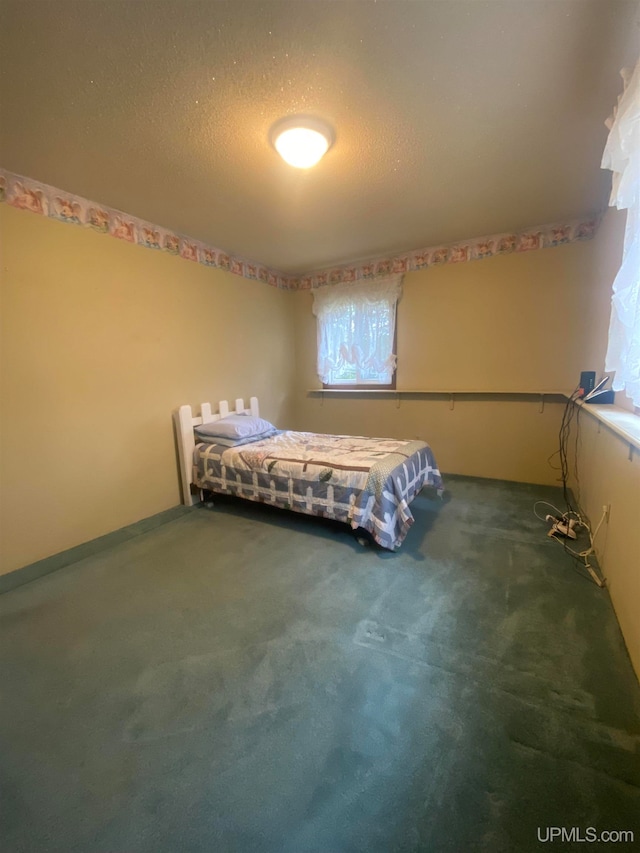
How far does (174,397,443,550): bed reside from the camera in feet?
7.33

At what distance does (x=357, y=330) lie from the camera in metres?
3.91

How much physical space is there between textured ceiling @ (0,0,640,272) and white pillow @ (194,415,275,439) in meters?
1.65

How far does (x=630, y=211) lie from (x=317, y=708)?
2170 mm

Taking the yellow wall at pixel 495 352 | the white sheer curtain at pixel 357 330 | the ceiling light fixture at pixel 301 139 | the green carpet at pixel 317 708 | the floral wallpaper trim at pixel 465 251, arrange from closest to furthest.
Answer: the green carpet at pixel 317 708 → the ceiling light fixture at pixel 301 139 → the floral wallpaper trim at pixel 465 251 → the yellow wall at pixel 495 352 → the white sheer curtain at pixel 357 330

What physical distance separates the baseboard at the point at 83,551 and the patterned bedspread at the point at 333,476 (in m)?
0.38

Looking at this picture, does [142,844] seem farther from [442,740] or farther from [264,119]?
[264,119]

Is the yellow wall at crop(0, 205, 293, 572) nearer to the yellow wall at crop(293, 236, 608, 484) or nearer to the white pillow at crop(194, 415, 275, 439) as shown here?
the white pillow at crop(194, 415, 275, 439)

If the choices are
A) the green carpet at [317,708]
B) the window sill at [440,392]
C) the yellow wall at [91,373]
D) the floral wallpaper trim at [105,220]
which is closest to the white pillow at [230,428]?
the yellow wall at [91,373]

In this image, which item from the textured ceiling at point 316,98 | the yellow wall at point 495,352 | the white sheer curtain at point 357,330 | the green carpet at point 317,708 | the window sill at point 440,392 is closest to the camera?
the green carpet at point 317,708

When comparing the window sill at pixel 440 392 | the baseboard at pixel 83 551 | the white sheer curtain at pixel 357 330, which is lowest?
the baseboard at pixel 83 551

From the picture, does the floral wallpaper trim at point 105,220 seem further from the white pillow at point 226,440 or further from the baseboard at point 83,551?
the baseboard at point 83,551

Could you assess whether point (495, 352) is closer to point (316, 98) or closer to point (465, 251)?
point (465, 251)

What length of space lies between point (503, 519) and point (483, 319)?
190cm

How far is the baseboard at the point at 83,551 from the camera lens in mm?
2023
